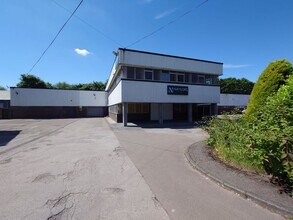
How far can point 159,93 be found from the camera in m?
20.0

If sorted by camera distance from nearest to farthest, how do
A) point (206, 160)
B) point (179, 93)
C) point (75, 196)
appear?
point (75, 196), point (206, 160), point (179, 93)

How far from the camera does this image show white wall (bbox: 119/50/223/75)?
18516mm

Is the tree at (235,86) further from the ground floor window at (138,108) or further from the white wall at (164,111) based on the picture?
the ground floor window at (138,108)

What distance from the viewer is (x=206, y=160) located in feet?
22.5

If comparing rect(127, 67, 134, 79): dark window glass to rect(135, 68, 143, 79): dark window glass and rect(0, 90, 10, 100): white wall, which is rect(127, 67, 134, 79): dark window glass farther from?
rect(0, 90, 10, 100): white wall

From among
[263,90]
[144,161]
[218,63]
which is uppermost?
[218,63]

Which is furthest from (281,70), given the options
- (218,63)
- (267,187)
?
(218,63)

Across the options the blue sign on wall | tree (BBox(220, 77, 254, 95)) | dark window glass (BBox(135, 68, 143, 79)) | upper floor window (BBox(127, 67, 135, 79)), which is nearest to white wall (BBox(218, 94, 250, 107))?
tree (BBox(220, 77, 254, 95))

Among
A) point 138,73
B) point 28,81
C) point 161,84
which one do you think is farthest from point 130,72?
point 28,81

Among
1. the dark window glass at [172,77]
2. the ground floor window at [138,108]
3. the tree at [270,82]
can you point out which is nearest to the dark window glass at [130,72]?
the dark window glass at [172,77]

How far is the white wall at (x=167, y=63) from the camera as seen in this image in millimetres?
18516

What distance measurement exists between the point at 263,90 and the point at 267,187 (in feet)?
12.6

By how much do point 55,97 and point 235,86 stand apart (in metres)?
57.1

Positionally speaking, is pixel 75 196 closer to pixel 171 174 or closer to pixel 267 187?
pixel 171 174
